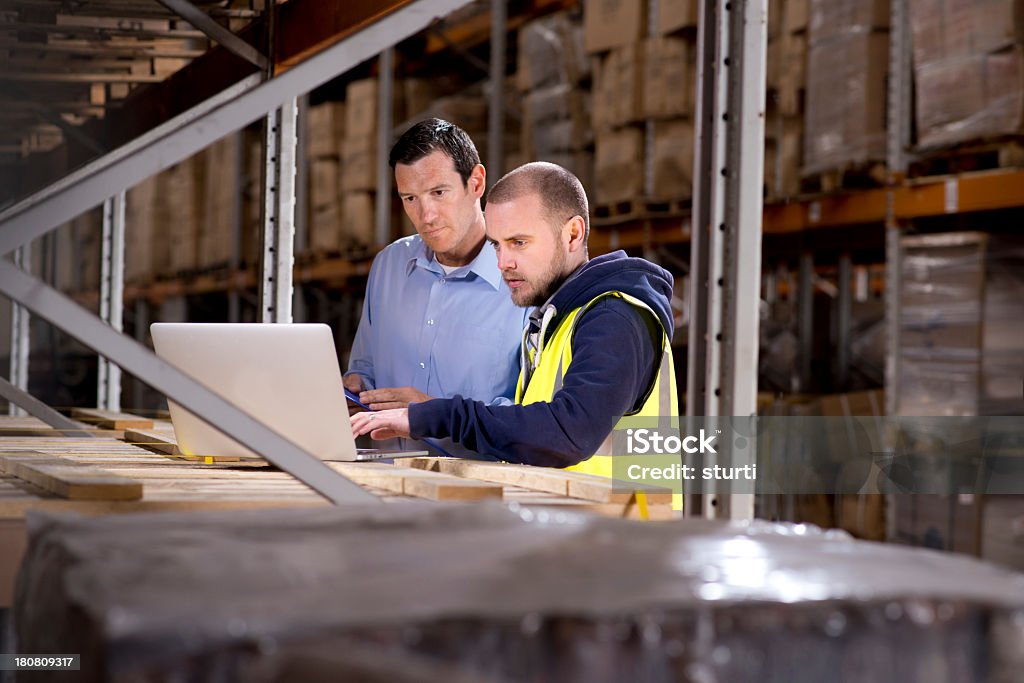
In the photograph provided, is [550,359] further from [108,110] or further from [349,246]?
[349,246]

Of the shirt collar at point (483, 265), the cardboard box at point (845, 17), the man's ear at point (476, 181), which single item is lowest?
the shirt collar at point (483, 265)

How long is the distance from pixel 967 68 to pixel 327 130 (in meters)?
5.50

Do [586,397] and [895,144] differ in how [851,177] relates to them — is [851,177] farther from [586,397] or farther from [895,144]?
[586,397]

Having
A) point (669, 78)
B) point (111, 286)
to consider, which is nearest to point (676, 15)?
point (669, 78)

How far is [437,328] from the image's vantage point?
4.02m

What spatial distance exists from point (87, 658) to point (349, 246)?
338 inches

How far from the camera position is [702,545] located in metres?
1.28

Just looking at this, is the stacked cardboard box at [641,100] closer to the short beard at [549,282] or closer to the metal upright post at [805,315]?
the metal upright post at [805,315]

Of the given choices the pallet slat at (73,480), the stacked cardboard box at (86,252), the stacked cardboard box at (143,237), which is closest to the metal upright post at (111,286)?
the pallet slat at (73,480)

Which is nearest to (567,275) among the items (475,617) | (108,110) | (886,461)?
(475,617)

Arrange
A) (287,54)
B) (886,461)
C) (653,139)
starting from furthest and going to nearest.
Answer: (653,139) < (886,461) < (287,54)

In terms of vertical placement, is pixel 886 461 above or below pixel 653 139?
below

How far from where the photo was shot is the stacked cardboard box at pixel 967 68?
17.5 ft

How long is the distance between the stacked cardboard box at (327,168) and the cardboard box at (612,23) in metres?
2.96
